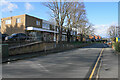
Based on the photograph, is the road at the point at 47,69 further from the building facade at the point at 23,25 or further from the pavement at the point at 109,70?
the building facade at the point at 23,25

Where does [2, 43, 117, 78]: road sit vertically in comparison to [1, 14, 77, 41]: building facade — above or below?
below

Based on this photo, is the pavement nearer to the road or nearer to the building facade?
the road

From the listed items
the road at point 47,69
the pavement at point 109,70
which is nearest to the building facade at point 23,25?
the road at point 47,69

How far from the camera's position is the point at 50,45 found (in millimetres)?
26734

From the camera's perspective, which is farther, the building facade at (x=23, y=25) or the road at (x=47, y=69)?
the building facade at (x=23, y=25)

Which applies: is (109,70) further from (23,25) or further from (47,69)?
(23,25)

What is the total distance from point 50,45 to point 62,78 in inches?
823

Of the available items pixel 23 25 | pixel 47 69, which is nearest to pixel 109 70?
pixel 47 69

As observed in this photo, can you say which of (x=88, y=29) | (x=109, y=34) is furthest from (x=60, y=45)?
(x=109, y=34)

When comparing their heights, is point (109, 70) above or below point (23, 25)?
below

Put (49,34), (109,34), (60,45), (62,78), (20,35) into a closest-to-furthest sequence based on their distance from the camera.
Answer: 1. (62,78)
2. (20,35)
3. (60,45)
4. (49,34)
5. (109,34)

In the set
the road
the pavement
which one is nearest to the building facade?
the road

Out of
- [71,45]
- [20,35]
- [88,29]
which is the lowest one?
[71,45]

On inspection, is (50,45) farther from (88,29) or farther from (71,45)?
(88,29)
